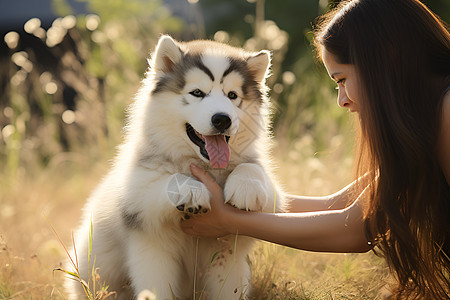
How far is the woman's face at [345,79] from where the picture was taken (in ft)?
7.84

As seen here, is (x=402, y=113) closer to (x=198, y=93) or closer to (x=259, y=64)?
(x=259, y=64)

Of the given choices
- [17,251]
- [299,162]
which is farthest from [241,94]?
[299,162]

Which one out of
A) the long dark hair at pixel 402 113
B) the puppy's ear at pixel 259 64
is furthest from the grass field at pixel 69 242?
the puppy's ear at pixel 259 64

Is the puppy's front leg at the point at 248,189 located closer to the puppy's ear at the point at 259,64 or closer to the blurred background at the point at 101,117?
the puppy's ear at the point at 259,64

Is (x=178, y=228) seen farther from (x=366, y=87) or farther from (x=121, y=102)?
(x=121, y=102)

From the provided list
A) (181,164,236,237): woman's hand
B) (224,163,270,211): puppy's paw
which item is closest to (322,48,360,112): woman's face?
(224,163,270,211): puppy's paw

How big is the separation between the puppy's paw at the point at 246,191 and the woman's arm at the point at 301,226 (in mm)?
54

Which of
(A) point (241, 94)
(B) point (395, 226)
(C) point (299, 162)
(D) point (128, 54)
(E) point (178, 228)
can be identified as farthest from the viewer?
(D) point (128, 54)

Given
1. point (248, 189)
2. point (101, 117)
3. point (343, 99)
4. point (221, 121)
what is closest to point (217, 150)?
point (221, 121)

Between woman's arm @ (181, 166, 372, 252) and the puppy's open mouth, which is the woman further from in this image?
the puppy's open mouth

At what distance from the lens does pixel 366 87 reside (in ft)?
7.52

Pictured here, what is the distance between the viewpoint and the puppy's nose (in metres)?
2.36

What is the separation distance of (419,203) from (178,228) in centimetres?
117

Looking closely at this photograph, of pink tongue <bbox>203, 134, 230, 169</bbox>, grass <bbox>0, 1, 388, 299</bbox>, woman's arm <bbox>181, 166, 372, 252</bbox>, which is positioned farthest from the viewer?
grass <bbox>0, 1, 388, 299</bbox>
